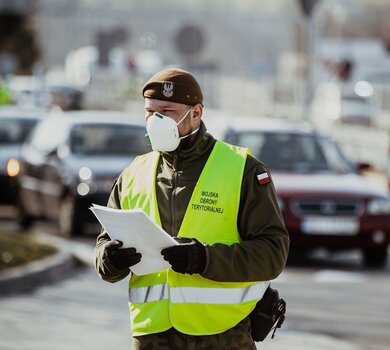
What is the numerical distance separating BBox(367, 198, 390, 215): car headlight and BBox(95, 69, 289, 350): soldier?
10.3 metres

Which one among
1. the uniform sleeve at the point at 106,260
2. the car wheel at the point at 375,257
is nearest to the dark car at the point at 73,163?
the car wheel at the point at 375,257

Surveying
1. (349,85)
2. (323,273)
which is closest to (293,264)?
(323,273)

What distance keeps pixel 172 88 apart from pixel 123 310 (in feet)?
22.5

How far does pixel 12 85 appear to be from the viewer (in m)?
66.0

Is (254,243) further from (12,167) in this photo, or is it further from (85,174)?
(12,167)

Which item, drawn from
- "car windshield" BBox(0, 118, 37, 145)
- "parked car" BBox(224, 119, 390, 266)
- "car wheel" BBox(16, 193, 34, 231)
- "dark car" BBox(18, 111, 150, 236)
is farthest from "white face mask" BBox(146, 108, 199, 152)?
"car windshield" BBox(0, 118, 37, 145)

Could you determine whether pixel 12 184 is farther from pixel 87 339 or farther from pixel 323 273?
pixel 87 339

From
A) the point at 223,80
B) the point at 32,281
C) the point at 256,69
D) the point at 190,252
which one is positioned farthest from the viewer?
the point at 223,80

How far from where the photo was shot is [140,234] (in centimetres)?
539

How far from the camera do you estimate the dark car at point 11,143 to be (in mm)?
20688

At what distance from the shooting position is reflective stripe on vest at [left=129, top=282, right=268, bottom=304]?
5.51m

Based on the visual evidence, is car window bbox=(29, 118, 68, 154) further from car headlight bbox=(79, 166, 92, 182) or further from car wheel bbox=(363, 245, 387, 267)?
car wheel bbox=(363, 245, 387, 267)

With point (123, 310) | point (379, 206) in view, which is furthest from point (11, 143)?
point (123, 310)

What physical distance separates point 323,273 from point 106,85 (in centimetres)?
4961
